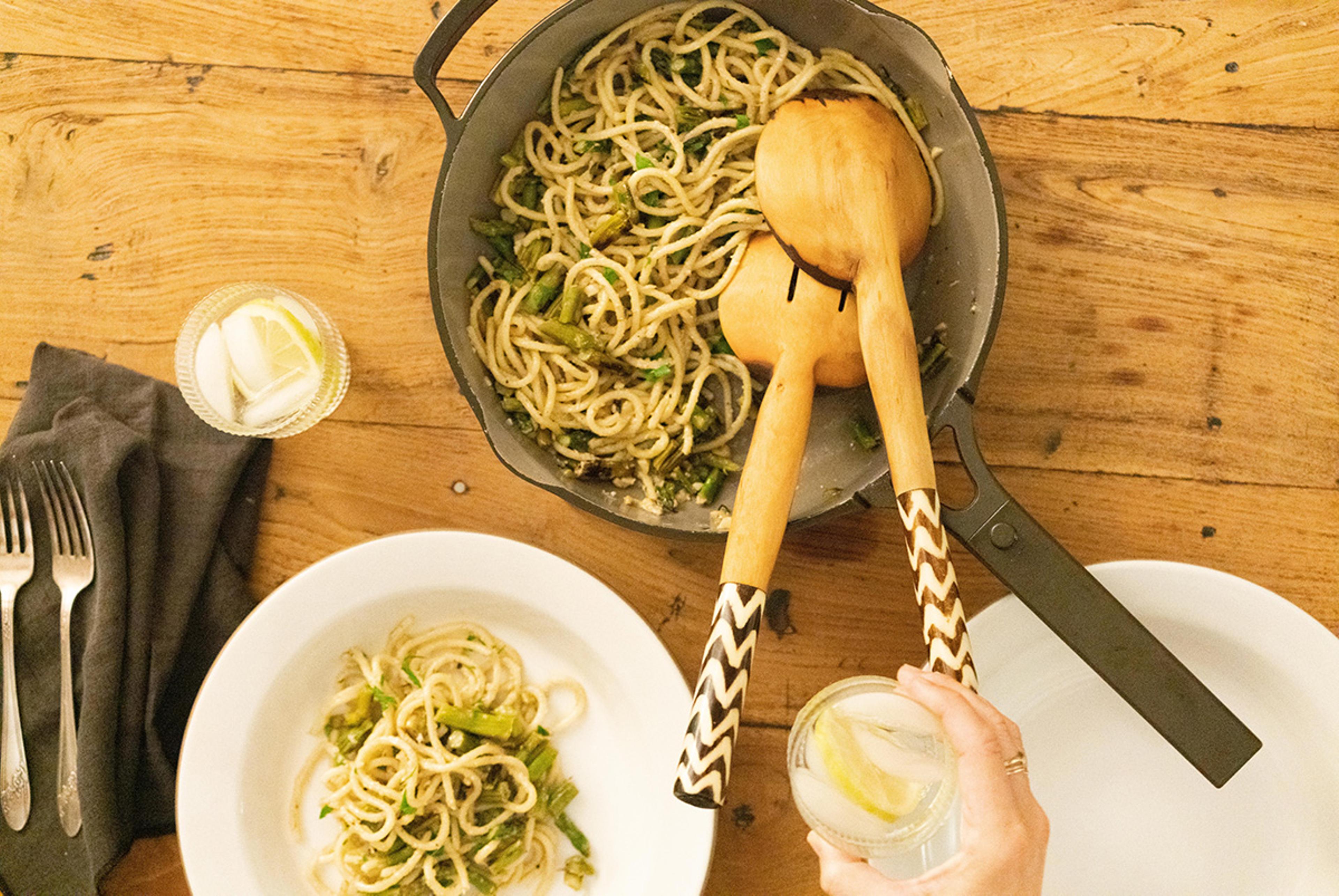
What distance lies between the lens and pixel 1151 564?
4.78 feet

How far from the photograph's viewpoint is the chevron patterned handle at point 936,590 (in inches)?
47.5

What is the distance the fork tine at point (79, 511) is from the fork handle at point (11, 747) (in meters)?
0.14

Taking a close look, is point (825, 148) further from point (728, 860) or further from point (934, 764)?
point (728, 860)

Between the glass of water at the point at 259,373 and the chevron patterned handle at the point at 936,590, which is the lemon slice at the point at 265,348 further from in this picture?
the chevron patterned handle at the point at 936,590

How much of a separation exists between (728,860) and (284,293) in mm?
1215

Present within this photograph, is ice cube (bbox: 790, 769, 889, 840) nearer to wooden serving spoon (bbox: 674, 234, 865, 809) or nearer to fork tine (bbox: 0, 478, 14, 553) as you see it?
wooden serving spoon (bbox: 674, 234, 865, 809)

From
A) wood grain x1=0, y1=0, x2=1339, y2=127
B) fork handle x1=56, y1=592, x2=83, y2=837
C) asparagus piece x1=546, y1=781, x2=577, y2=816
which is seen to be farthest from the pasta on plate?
wood grain x1=0, y1=0, x2=1339, y2=127

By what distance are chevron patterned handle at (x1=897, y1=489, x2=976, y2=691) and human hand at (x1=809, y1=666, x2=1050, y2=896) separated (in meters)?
0.03

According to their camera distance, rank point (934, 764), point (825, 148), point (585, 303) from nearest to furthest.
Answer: point (934, 764)
point (825, 148)
point (585, 303)

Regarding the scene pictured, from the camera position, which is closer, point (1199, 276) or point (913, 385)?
point (913, 385)

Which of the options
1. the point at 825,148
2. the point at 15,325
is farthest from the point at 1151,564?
the point at 15,325

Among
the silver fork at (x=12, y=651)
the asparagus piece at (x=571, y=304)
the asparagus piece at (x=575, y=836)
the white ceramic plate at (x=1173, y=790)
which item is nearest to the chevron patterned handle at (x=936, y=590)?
the white ceramic plate at (x=1173, y=790)

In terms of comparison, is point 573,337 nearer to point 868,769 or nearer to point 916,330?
point 916,330

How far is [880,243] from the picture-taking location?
137cm
